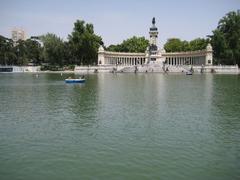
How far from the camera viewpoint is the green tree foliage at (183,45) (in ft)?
395

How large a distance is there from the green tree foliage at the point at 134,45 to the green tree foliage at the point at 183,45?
10957 mm

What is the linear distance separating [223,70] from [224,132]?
7587 centimetres

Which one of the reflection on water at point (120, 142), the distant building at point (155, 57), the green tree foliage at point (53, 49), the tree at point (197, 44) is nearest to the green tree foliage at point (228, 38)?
the distant building at point (155, 57)

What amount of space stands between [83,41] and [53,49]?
1352 centimetres

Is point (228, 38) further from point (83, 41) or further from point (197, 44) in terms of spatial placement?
point (83, 41)

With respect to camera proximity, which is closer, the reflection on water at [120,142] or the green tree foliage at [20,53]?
the reflection on water at [120,142]

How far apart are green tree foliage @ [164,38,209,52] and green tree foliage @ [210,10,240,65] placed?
18.7 meters

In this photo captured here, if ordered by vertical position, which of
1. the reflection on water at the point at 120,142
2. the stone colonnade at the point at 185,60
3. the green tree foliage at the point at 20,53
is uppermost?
the green tree foliage at the point at 20,53

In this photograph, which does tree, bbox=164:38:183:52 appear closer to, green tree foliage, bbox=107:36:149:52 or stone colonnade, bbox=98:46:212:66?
green tree foliage, bbox=107:36:149:52

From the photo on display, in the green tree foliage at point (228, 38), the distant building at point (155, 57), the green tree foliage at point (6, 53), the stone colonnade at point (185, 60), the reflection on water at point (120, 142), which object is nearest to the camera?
the reflection on water at point (120, 142)

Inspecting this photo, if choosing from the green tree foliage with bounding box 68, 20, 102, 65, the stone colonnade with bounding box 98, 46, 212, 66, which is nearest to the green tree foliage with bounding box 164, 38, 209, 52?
the stone colonnade with bounding box 98, 46, 212, 66

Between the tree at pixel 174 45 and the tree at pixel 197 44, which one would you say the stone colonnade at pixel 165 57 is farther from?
the tree at pixel 174 45

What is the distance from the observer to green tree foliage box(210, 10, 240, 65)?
9131 cm

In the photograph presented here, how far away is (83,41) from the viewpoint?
334ft
